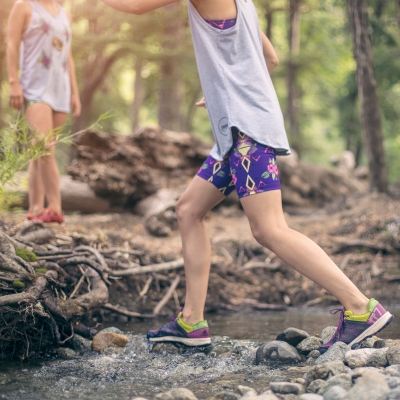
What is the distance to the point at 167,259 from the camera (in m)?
5.56

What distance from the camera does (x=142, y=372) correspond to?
3.08 m

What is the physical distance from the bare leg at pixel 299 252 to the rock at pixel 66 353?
55.8 inches

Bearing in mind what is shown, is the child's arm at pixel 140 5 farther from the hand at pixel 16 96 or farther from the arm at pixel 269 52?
the hand at pixel 16 96

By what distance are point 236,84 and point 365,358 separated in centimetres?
163

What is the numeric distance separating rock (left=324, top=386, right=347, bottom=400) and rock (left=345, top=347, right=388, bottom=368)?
57 cm

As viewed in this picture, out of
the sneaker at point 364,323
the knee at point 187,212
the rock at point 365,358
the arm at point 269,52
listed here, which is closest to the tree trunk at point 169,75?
the arm at point 269,52

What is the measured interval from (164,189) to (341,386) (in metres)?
5.65

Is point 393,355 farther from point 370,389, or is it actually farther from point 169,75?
point 169,75

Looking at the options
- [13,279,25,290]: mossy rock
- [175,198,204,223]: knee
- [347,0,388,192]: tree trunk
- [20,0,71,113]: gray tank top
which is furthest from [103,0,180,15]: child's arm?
[347,0,388,192]: tree trunk

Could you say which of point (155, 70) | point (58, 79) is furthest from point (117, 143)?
point (155, 70)

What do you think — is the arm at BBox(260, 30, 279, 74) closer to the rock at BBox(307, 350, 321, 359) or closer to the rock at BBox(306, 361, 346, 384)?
the rock at BBox(307, 350, 321, 359)

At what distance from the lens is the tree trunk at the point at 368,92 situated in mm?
7953

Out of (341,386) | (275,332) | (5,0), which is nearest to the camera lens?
(341,386)

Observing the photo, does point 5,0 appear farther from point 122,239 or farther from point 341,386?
point 341,386
